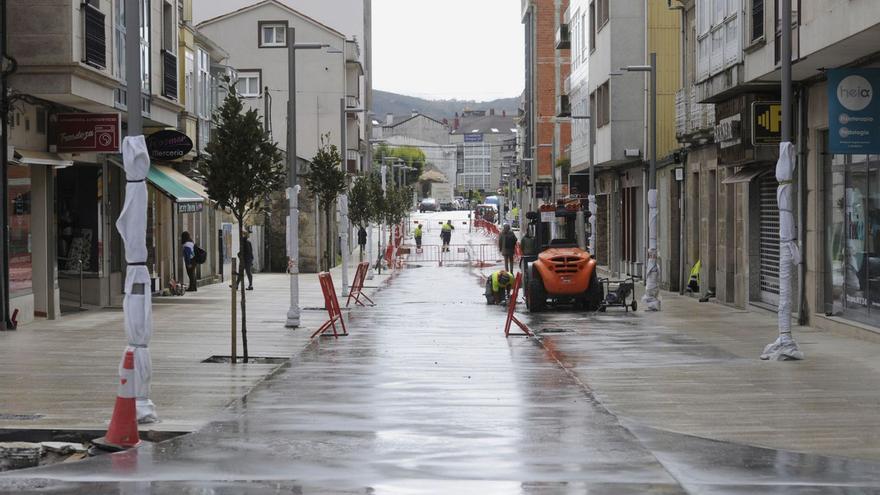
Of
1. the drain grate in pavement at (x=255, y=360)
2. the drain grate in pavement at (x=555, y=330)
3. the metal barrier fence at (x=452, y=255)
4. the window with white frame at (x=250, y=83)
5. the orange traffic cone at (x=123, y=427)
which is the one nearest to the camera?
the orange traffic cone at (x=123, y=427)

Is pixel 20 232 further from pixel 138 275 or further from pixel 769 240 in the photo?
pixel 769 240

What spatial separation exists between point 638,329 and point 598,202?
3652cm

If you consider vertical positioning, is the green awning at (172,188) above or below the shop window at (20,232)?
above

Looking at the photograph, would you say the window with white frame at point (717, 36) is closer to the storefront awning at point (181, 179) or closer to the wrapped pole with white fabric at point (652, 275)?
the wrapped pole with white fabric at point (652, 275)

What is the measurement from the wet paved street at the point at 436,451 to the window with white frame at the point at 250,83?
2256 inches

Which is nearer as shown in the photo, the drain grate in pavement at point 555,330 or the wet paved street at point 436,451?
the wet paved street at point 436,451

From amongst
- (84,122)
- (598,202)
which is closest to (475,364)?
Answer: (84,122)

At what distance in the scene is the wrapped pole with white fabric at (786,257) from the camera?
1852cm

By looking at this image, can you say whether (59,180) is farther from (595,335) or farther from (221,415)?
(221,415)

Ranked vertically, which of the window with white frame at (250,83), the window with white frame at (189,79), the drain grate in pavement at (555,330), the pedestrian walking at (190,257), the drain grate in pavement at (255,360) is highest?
the window with white frame at (250,83)

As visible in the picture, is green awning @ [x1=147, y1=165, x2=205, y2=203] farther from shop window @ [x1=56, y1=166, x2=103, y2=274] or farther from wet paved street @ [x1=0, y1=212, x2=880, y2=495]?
wet paved street @ [x1=0, y1=212, x2=880, y2=495]

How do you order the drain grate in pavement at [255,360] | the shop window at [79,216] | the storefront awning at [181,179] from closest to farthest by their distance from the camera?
the drain grate in pavement at [255,360] → the shop window at [79,216] → the storefront awning at [181,179]

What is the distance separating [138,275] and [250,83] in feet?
204

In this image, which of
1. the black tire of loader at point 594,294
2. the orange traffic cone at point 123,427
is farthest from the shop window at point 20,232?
the orange traffic cone at point 123,427
